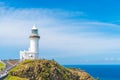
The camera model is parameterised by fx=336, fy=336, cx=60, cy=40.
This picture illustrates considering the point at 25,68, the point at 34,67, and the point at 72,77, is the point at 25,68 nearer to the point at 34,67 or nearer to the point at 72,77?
the point at 34,67

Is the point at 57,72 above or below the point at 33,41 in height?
below

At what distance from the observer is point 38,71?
253 ft

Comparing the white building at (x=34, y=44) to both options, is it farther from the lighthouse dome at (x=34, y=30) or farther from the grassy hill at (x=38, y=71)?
the grassy hill at (x=38, y=71)

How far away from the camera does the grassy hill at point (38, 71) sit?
2876 inches

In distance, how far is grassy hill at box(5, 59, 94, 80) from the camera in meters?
73.1

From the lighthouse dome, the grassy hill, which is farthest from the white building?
the grassy hill

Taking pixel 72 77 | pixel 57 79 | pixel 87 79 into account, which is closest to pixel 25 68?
pixel 57 79

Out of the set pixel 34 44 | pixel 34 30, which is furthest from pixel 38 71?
pixel 34 30

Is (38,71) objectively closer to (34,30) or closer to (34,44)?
(34,44)

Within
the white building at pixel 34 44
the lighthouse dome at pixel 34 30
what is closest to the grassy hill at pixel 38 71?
the white building at pixel 34 44

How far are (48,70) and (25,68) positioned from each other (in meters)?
6.61

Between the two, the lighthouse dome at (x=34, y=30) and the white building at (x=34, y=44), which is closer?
the white building at (x=34, y=44)

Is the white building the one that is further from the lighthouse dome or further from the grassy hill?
the grassy hill

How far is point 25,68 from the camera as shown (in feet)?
246
